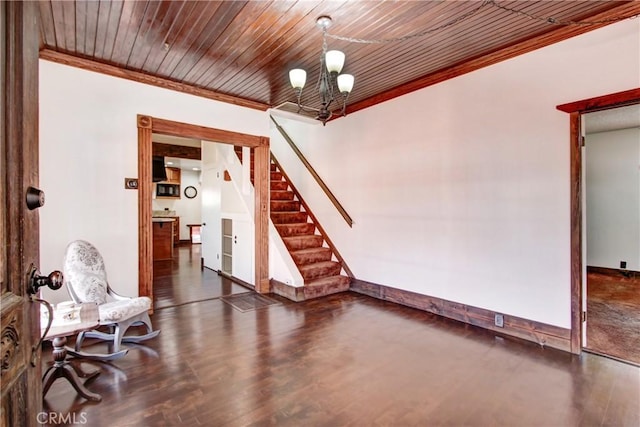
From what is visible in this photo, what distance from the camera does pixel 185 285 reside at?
5277 mm

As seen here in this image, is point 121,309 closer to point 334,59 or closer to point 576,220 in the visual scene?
point 334,59

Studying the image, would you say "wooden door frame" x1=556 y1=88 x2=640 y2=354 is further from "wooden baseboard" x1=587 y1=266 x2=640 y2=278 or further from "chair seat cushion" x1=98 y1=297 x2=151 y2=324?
"wooden baseboard" x1=587 y1=266 x2=640 y2=278

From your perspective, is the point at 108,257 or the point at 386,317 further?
the point at 386,317

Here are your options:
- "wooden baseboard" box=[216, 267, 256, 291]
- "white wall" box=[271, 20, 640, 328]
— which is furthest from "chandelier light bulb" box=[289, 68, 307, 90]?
"wooden baseboard" box=[216, 267, 256, 291]

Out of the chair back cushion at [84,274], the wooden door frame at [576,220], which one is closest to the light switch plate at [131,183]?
the chair back cushion at [84,274]

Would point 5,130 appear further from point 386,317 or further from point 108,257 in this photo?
point 386,317

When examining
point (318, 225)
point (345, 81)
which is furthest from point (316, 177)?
point (345, 81)

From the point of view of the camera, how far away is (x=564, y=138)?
2.84m

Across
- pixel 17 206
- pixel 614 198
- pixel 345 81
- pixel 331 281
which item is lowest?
pixel 331 281

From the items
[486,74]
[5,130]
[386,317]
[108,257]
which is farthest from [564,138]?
[108,257]

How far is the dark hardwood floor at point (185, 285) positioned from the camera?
451 centimetres

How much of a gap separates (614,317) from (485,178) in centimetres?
231

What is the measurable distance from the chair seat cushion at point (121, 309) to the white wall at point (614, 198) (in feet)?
25.5

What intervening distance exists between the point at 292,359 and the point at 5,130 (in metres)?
2.48
